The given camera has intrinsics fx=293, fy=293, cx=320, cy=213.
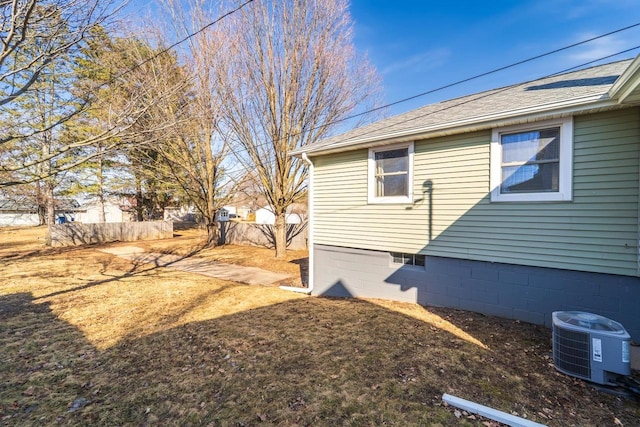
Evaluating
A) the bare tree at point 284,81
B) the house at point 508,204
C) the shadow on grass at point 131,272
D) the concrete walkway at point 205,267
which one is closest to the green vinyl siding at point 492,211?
the house at point 508,204

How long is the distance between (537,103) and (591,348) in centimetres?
339

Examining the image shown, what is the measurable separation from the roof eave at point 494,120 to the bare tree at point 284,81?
17.9 ft

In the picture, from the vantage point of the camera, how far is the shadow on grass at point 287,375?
2.68 meters

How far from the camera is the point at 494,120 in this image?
4.68 m

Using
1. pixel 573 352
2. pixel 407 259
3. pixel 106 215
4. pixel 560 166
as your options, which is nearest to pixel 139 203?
pixel 106 215

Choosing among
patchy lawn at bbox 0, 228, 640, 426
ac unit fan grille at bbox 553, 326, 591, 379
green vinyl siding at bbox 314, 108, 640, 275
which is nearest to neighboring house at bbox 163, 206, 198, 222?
patchy lawn at bbox 0, 228, 640, 426

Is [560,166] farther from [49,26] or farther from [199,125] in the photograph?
[199,125]

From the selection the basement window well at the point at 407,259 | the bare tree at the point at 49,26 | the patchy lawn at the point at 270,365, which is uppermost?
the bare tree at the point at 49,26

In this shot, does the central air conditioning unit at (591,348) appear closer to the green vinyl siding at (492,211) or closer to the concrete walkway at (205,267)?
the green vinyl siding at (492,211)

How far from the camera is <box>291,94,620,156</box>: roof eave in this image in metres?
3.96

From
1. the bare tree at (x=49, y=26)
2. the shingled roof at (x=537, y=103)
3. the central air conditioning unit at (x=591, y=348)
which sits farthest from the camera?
the bare tree at (x=49, y=26)

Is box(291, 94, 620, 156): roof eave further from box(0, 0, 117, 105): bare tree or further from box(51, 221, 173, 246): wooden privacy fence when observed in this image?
box(51, 221, 173, 246): wooden privacy fence

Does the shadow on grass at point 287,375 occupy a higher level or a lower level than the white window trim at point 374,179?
lower

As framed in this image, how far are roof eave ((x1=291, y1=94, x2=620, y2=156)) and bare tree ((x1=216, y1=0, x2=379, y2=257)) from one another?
17.9 feet
